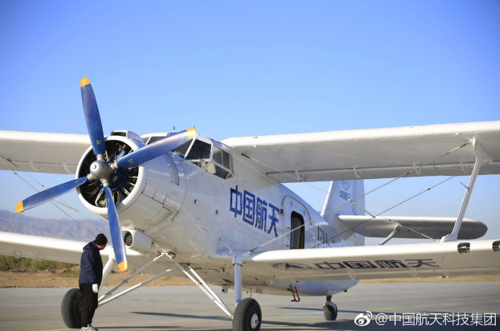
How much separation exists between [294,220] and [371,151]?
2.58 m

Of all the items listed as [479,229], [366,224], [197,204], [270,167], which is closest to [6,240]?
[197,204]

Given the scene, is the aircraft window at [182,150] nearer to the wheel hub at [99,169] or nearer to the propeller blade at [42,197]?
the wheel hub at [99,169]

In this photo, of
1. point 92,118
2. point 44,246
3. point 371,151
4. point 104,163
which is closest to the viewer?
point 104,163

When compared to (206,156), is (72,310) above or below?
below

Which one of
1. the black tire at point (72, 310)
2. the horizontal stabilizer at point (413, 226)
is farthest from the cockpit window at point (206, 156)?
the horizontal stabilizer at point (413, 226)

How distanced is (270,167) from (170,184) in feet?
9.96

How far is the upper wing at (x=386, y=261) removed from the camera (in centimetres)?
904

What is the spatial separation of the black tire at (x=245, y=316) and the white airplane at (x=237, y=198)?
0.02 metres

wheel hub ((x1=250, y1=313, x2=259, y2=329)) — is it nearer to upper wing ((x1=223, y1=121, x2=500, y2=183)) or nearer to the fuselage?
the fuselage

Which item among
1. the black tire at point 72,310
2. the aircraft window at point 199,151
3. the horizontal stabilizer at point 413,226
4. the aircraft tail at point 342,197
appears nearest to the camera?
the black tire at point 72,310

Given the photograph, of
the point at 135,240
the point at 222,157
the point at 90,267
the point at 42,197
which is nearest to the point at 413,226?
the point at 222,157

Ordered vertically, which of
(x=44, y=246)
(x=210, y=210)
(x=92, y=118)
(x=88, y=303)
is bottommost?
(x=88, y=303)

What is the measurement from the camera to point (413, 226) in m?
13.2

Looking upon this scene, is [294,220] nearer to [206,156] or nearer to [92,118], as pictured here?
[206,156]
